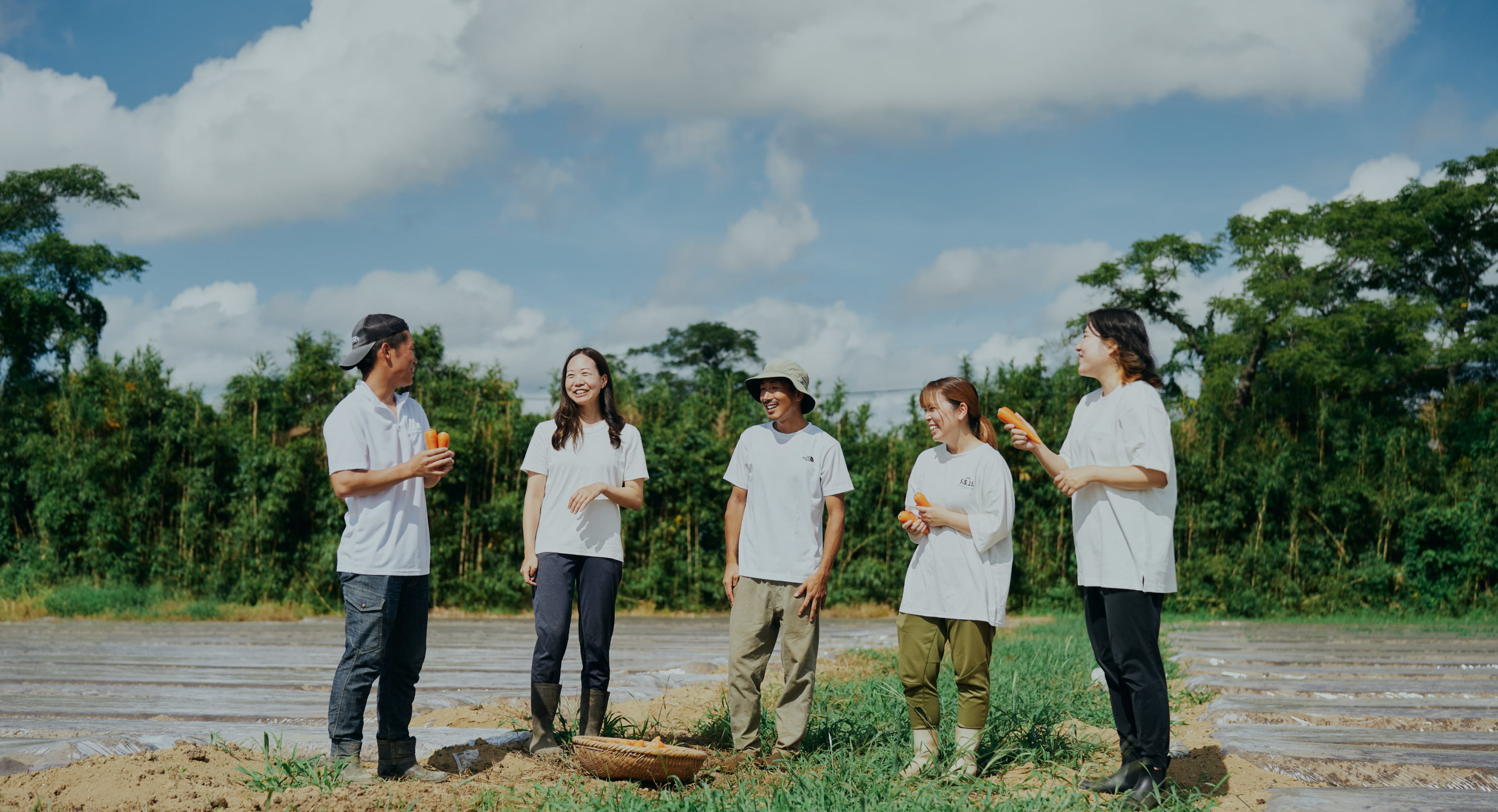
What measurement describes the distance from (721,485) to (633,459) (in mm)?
6725

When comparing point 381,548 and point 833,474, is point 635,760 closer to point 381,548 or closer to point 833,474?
point 381,548

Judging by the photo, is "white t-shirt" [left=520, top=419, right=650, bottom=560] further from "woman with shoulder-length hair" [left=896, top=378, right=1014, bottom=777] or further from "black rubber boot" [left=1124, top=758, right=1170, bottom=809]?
"black rubber boot" [left=1124, top=758, right=1170, bottom=809]

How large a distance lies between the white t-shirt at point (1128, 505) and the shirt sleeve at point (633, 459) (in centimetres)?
166

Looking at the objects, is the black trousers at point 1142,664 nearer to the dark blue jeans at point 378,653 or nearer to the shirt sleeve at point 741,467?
the shirt sleeve at point 741,467

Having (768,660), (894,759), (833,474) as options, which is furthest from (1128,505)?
(768,660)

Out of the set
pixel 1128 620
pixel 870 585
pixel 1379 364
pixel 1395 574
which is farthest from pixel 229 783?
pixel 1379 364

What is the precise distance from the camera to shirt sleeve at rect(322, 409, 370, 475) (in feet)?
10.5

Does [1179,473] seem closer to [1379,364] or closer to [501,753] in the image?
[1379,364]

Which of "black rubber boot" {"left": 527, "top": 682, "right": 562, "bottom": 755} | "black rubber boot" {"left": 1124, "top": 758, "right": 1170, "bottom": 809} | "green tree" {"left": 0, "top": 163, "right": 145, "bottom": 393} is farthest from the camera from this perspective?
"green tree" {"left": 0, "top": 163, "right": 145, "bottom": 393}

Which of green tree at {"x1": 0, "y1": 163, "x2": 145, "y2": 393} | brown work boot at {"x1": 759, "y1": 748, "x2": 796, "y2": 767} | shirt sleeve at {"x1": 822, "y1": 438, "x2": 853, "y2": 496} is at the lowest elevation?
brown work boot at {"x1": 759, "y1": 748, "x2": 796, "y2": 767}

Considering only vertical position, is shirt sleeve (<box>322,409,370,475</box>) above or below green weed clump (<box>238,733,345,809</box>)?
above

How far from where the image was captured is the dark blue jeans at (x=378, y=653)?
10.5 feet

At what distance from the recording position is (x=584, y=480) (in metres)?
3.81

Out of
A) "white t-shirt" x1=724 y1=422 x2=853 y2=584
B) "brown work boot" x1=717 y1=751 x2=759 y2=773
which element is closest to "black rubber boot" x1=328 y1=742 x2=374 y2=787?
"brown work boot" x1=717 y1=751 x2=759 y2=773
